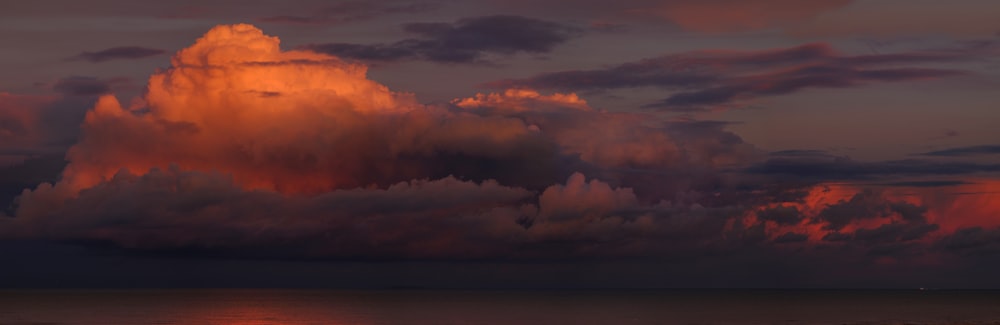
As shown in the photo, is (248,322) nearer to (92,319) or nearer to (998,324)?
(92,319)

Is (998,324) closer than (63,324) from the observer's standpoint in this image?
Yes

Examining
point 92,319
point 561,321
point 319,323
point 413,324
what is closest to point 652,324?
point 561,321

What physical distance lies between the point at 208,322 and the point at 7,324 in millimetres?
32775

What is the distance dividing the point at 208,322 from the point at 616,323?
72.7 metres

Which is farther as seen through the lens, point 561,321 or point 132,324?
point 561,321

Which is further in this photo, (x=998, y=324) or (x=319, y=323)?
(x=319, y=323)

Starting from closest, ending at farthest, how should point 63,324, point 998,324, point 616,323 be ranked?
point 998,324, point 63,324, point 616,323

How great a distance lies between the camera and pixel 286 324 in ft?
606

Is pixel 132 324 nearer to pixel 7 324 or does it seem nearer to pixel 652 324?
pixel 7 324

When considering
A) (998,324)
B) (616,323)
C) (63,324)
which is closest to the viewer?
(998,324)

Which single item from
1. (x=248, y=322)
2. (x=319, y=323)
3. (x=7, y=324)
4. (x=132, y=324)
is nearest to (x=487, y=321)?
(x=319, y=323)

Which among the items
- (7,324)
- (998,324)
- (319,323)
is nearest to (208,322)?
(319,323)

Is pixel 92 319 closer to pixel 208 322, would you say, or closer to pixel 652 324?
pixel 208 322

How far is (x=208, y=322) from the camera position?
A: 7510 inches
